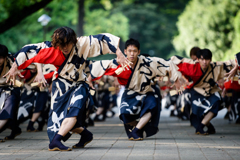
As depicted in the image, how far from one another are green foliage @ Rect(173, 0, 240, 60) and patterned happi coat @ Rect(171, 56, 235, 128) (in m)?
16.8

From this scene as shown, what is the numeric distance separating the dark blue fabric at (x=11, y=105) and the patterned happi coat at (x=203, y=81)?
326 cm

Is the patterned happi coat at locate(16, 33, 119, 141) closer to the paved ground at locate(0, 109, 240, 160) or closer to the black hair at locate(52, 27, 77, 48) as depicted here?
the black hair at locate(52, 27, 77, 48)

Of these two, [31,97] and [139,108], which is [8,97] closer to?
[31,97]

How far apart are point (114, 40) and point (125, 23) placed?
3441 centimetres

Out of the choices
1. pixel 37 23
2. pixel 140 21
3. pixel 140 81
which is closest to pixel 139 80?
pixel 140 81

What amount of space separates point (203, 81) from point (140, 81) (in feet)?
5.72

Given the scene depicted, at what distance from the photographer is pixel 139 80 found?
312 inches

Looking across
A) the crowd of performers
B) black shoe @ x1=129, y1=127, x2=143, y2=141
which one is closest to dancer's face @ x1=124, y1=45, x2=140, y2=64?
the crowd of performers

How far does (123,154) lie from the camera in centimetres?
579

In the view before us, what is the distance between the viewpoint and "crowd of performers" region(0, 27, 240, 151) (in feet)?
20.3

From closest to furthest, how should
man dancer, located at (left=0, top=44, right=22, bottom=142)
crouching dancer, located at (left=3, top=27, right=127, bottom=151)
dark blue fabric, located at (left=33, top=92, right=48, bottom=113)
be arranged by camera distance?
1. crouching dancer, located at (left=3, top=27, right=127, bottom=151)
2. man dancer, located at (left=0, top=44, right=22, bottom=142)
3. dark blue fabric, located at (left=33, top=92, right=48, bottom=113)

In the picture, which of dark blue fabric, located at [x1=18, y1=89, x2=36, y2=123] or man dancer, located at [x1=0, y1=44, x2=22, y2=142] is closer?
man dancer, located at [x1=0, y1=44, x2=22, y2=142]

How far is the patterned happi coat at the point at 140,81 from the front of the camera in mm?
7895

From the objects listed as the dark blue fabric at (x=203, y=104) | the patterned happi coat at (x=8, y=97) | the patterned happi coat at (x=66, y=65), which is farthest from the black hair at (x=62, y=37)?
the dark blue fabric at (x=203, y=104)
